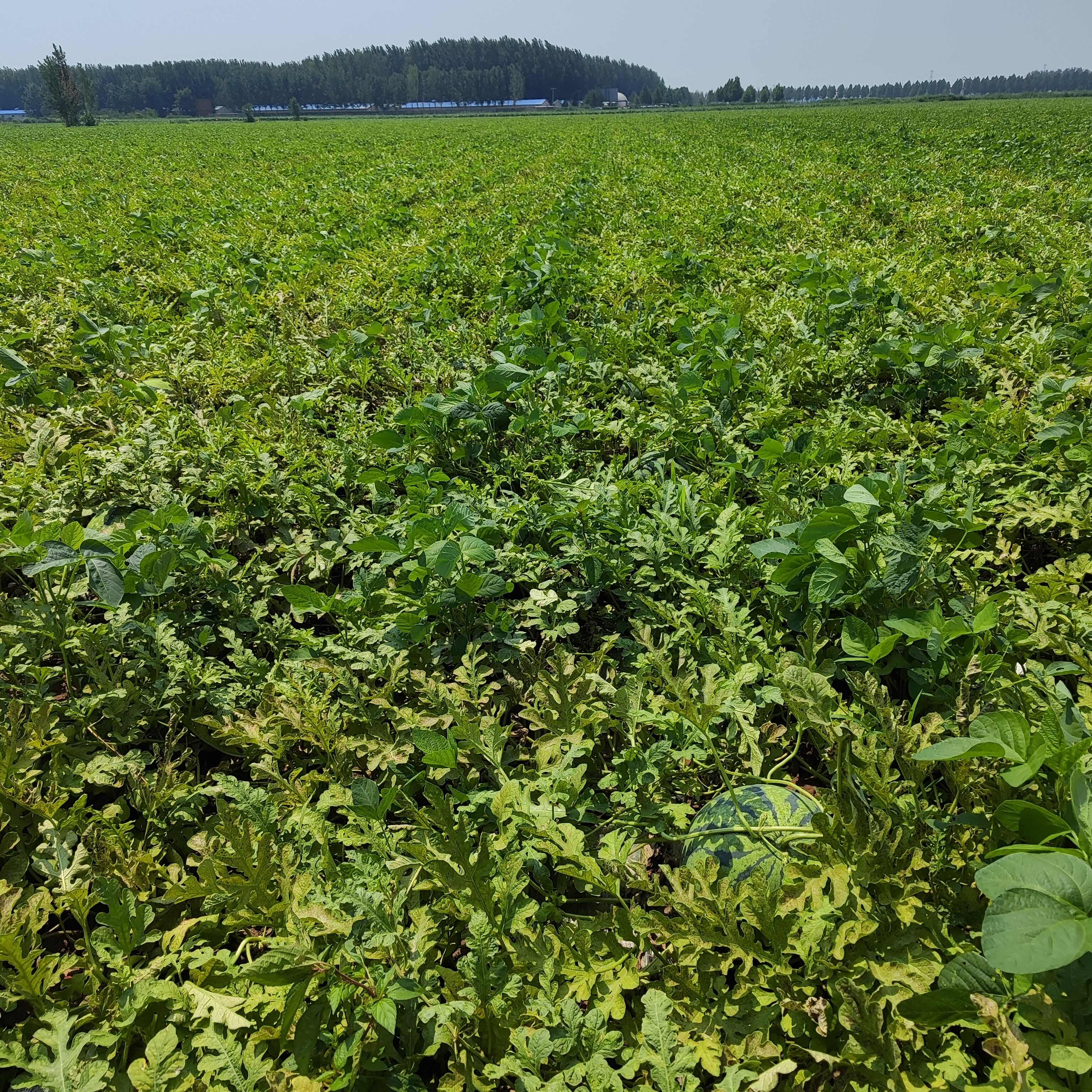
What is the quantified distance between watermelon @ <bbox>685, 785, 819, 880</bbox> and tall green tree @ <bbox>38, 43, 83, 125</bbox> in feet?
291

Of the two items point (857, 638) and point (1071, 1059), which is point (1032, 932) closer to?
point (1071, 1059)

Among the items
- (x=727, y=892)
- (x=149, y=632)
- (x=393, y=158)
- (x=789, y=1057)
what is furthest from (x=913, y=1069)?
(x=393, y=158)

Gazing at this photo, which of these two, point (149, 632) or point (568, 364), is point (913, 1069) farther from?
point (568, 364)

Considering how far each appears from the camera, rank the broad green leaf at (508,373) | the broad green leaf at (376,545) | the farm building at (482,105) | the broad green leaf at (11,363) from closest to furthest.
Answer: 1. the broad green leaf at (376,545)
2. the broad green leaf at (508,373)
3. the broad green leaf at (11,363)
4. the farm building at (482,105)

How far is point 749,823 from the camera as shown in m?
1.82

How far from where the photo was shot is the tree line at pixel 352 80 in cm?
13050

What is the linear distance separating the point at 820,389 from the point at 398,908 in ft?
13.0

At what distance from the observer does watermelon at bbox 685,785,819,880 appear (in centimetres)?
173

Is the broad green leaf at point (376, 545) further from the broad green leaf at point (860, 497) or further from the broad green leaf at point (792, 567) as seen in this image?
the broad green leaf at point (860, 497)

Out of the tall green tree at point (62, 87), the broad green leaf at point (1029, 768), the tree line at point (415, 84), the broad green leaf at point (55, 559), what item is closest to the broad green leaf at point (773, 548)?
the broad green leaf at point (1029, 768)

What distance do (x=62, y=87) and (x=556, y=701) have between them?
93.2 m

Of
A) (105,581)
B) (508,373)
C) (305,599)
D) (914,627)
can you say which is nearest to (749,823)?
(914,627)

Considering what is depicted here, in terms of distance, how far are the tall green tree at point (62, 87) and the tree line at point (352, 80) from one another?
5562cm

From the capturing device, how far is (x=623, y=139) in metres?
27.4
